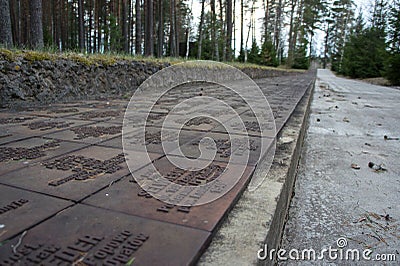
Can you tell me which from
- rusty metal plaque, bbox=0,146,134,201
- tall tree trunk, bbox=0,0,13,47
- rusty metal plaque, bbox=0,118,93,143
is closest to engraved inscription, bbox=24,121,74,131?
rusty metal plaque, bbox=0,118,93,143

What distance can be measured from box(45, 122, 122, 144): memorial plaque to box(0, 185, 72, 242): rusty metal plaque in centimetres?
100

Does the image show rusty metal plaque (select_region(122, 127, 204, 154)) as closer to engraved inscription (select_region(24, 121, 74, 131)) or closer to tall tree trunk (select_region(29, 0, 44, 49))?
engraved inscription (select_region(24, 121, 74, 131))

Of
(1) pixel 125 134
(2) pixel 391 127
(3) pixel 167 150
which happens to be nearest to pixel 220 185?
(3) pixel 167 150

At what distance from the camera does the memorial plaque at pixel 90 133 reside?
8.25 feet

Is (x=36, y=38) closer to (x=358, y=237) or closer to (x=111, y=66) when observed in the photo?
(x=111, y=66)

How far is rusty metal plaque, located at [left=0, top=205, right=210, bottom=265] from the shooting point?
3.25ft

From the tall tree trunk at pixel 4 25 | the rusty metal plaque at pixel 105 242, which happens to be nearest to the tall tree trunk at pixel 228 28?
the tall tree trunk at pixel 4 25

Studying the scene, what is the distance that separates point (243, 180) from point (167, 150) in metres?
0.73

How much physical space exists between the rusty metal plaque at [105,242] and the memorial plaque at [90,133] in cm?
130

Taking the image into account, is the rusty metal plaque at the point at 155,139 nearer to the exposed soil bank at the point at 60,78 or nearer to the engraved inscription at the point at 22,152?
the engraved inscription at the point at 22,152

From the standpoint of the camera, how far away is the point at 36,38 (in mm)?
7875

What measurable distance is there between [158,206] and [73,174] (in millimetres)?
617

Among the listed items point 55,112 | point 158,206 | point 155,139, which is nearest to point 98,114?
point 55,112

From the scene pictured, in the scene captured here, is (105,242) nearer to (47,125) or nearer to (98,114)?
(47,125)
